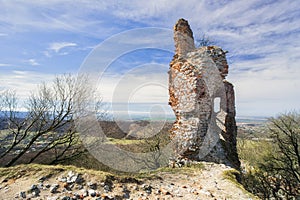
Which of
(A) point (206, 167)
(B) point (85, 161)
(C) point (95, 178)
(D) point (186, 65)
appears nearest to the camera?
(C) point (95, 178)

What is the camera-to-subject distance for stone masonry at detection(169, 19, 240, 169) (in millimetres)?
6445

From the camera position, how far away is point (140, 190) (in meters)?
3.96

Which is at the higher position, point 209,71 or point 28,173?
point 209,71

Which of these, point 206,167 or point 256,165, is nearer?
point 206,167

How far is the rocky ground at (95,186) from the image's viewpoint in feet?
11.2

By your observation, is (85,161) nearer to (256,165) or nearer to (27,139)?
(27,139)

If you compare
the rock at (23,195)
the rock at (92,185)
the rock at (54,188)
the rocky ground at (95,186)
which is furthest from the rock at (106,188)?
the rock at (23,195)

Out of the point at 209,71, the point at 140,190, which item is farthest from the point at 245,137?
the point at 140,190

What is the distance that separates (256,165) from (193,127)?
8.23 metres

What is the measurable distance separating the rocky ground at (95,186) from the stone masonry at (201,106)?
5.49 feet

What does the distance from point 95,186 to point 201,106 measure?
4.39 m

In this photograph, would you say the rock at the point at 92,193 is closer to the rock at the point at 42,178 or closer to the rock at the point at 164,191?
the rock at the point at 42,178

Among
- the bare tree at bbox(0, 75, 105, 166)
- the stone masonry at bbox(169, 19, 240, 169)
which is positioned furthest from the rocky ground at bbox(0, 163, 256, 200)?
→ the bare tree at bbox(0, 75, 105, 166)

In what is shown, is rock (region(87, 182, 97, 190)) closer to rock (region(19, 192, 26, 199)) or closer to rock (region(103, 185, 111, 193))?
rock (region(103, 185, 111, 193))
